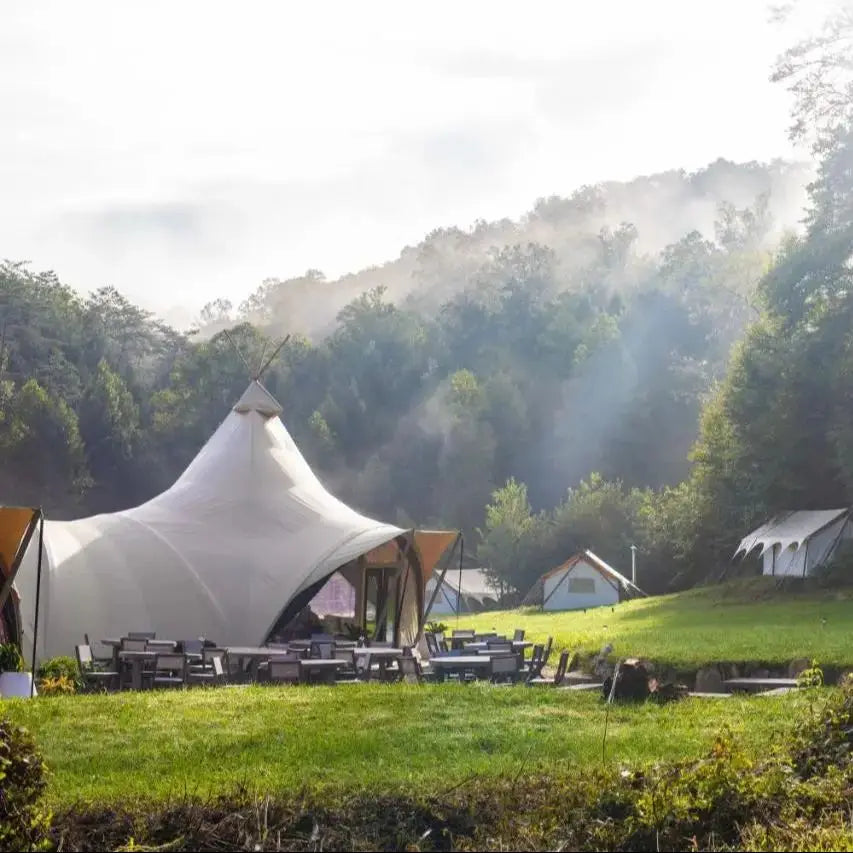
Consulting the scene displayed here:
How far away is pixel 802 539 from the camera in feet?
114

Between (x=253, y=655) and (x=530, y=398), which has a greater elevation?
(x=530, y=398)

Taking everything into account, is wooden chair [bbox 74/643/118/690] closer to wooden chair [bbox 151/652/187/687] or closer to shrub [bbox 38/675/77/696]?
shrub [bbox 38/675/77/696]

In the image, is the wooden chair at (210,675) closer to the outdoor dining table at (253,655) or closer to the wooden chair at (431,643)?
the outdoor dining table at (253,655)

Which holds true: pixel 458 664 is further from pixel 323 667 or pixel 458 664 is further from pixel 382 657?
pixel 323 667

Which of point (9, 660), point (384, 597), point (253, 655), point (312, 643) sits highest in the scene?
point (384, 597)

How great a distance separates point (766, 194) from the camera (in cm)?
9806

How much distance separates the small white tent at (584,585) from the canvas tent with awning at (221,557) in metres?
19.6

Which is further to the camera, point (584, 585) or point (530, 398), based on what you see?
point (530, 398)

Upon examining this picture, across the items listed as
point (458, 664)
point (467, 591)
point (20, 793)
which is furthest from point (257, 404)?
point (467, 591)

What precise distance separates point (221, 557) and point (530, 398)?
52898 mm

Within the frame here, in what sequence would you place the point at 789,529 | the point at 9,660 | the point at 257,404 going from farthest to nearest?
the point at 789,529 < the point at 257,404 < the point at 9,660

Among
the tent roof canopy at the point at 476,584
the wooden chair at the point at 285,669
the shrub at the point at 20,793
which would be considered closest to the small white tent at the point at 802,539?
the tent roof canopy at the point at 476,584

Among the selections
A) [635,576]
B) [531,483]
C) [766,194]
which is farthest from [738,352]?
[766,194]

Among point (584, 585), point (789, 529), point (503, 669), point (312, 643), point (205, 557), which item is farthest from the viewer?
point (584, 585)
